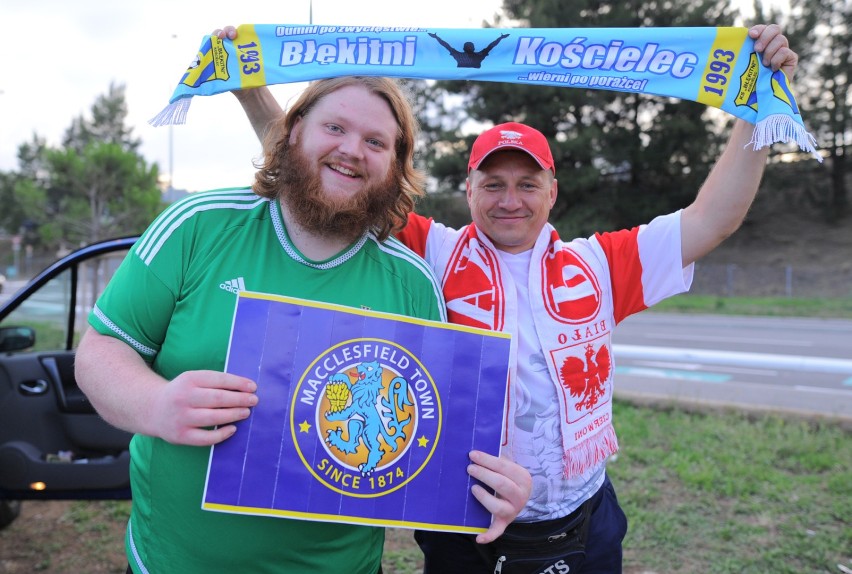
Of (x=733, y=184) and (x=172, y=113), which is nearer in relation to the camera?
(x=172, y=113)

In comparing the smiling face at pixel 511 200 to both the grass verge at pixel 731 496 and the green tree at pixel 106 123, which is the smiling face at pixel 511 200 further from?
the green tree at pixel 106 123

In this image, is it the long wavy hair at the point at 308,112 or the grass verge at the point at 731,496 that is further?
the grass verge at the point at 731,496

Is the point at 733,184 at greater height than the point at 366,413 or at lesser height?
greater

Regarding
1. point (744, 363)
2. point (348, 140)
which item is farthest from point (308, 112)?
point (744, 363)

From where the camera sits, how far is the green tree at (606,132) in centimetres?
2797

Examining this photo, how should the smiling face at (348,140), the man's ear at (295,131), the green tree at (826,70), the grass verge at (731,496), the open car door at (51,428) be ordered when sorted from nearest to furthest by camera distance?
the smiling face at (348,140), the man's ear at (295,131), the grass verge at (731,496), the open car door at (51,428), the green tree at (826,70)

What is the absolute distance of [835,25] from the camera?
32.4 metres

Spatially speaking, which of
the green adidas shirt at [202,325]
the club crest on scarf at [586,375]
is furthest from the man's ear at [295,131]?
the club crest on scarf at [586,375]

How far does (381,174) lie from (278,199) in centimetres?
31

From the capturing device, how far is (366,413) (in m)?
1.61

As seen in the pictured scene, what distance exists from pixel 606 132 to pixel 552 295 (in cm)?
3031

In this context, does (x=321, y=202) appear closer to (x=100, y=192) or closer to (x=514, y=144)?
(x=514, y=144)

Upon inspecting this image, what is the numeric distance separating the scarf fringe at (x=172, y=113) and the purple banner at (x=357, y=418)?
0.81 m

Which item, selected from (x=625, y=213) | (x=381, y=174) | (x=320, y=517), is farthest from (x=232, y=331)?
(x=625, y=213)
